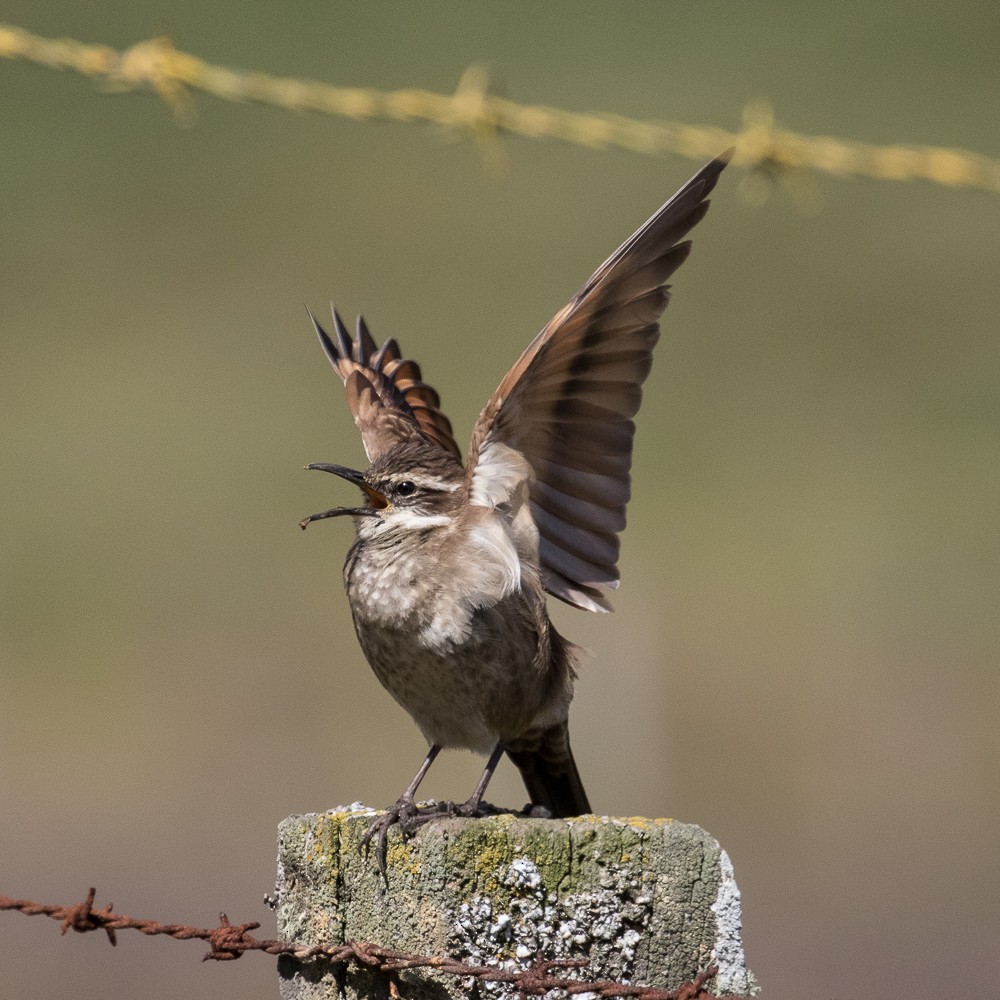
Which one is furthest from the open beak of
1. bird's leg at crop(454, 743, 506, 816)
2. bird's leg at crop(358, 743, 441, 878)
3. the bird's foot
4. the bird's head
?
bird's leg at crop(358, 743, 441, 878)

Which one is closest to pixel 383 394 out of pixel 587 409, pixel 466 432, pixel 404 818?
pixel 587 409

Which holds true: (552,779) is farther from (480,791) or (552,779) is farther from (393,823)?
(393,823)

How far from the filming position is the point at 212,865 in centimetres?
1368

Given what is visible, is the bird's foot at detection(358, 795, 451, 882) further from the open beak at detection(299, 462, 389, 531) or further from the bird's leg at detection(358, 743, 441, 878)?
the open beak at detection(299, 462, 389, 531)

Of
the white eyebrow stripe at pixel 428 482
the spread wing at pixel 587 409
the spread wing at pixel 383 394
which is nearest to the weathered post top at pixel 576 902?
the spread wing at pixel 587 409

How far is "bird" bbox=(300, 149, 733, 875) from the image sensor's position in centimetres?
561

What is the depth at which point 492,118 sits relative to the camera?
7133mm

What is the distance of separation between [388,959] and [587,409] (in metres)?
2.34

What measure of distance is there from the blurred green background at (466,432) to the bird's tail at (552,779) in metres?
0.39

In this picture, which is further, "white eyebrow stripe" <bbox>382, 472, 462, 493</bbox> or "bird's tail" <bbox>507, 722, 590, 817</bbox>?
"bird's tail" <bbox>507, 722, 590, 817</bbox>

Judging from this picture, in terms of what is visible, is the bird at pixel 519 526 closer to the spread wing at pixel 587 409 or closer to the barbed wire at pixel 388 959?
the spread wing at pixel 587 409

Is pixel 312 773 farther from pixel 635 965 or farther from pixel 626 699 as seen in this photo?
pixel 635 965

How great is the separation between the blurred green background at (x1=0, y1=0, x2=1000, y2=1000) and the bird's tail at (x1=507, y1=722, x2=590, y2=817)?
0.39 metres

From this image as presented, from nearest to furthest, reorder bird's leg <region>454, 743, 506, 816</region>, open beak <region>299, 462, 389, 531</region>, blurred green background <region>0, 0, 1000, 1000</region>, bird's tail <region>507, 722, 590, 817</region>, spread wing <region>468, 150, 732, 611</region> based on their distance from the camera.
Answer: bird's leg <region>454, 743, 506, 816</region> → spread wing <region>468, 150, 732, 611</region> → open beak <region>299, 462, 389, 531</region> → bird's tail <region>507, 722, 590, 817</region> → blurred green background <region>0, 0, 1000, 1000</region>
